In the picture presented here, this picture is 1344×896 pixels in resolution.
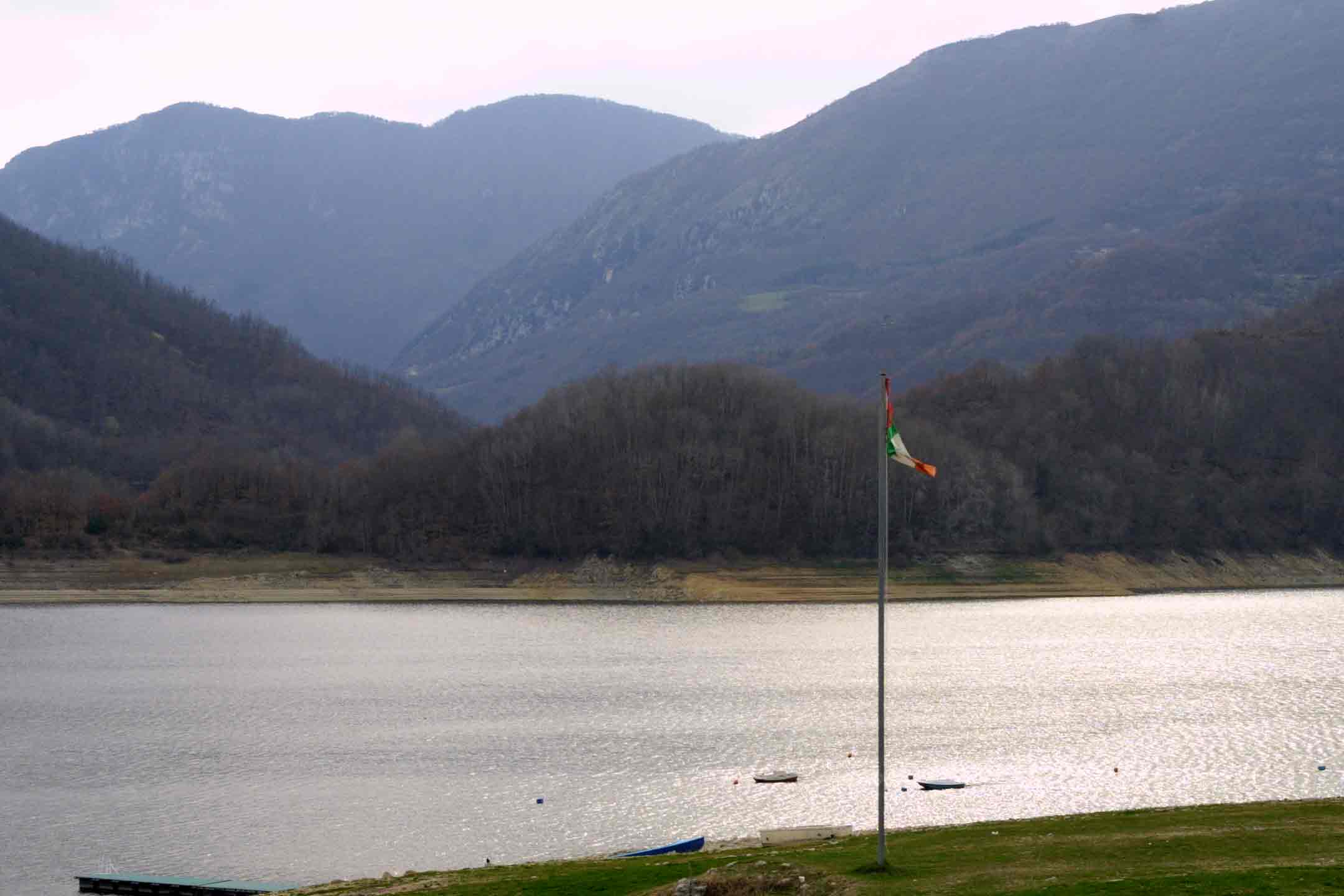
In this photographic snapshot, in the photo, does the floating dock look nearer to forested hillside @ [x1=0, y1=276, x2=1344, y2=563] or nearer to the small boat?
the small boat

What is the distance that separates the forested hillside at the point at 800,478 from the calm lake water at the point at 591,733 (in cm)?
2834

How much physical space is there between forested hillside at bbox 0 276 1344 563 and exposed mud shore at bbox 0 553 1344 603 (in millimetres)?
2226

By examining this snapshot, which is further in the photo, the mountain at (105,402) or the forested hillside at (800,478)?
the mountain at (105,402)

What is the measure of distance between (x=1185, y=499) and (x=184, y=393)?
118 meters

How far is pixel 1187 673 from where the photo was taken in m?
59.7

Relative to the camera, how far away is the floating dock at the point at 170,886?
2920cm

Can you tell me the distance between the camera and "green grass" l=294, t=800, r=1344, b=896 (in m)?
20.4

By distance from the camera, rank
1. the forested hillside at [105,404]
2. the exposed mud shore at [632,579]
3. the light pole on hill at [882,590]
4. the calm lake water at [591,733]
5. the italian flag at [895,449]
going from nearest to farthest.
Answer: the italian flag at [895,449]
the light pole on hill at [882,590]
the calm lake water at [591,733]
the exposed mud shore at [632,579]
the forested hillside at [105,404]

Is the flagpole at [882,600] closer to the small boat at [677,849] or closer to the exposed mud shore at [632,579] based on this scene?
the small boat at [677,849]

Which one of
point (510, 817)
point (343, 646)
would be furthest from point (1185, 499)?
point (510, 817)

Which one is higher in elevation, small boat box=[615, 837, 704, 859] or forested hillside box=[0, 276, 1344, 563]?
forested hillside box=[0, 276, 1344, 563]

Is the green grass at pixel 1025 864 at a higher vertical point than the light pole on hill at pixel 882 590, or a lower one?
lower

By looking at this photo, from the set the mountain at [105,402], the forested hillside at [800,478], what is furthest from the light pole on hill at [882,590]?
the mountain at [105,402]

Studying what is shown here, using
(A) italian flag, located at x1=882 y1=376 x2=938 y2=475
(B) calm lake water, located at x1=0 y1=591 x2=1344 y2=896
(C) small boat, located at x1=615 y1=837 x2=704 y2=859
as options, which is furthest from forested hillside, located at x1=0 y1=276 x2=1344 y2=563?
(A) italian flag, located at x1=882 y1=376 x2=938 y2=475
